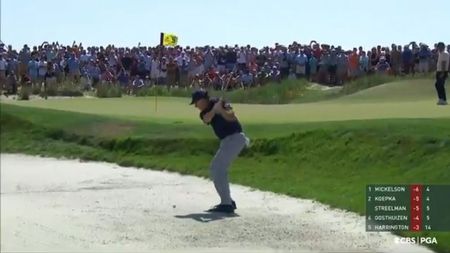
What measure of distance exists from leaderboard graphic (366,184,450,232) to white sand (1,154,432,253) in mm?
200

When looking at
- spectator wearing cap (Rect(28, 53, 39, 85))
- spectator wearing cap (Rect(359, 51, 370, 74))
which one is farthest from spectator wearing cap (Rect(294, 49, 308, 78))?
spectator wearing cap (Rect(28, 53, 39, 85))

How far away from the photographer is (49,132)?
17.4 metres

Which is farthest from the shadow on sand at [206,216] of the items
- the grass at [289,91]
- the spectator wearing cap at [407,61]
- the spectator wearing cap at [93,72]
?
the spectator wearing cap at [407,61]

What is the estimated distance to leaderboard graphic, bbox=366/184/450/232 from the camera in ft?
33.5

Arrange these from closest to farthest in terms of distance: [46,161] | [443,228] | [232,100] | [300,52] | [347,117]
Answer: [443,228] → [46,161] → [347,117] → [232,100] → [300,52]

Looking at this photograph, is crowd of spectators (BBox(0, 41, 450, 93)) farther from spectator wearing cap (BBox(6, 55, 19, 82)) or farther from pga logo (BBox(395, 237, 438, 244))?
pga logo (BBox(395, 237, 438, 244))

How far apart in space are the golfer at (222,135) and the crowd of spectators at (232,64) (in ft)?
60.3

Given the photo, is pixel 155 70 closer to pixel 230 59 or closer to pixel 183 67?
pixel 183 67

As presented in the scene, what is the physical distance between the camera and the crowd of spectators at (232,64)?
31.4m

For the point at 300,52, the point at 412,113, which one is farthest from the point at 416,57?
the point at 412,113

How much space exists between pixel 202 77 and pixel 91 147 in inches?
554

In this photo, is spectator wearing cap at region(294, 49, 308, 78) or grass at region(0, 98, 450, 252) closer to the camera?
grass at region(0, 98, 450, 252)

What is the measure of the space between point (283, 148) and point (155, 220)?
5322 mm

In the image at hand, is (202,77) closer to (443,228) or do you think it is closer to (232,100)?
(232,100)
